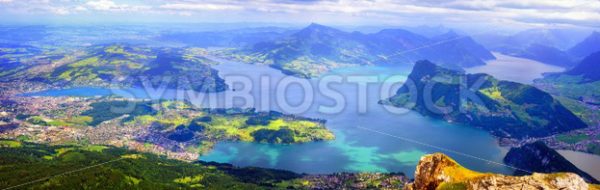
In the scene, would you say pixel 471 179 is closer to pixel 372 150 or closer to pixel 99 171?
pixel 99 171

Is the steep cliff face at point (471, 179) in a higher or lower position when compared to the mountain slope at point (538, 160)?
higher

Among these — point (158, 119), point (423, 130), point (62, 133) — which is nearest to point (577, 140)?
point (423, 130)

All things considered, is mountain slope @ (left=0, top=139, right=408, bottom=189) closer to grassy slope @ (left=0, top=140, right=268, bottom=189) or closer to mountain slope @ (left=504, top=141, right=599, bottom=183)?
grassy slope @ (left=0, top=140, right=268, bottom=189)

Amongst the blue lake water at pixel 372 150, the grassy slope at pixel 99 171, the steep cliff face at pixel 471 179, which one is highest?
the steep cliff face at pixel 471 179

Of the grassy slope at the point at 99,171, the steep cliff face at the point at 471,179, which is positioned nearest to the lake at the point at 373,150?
the grassy slope at the point at 99,171

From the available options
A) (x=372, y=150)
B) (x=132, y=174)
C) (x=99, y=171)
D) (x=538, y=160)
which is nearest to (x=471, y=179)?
(x=132, y=174)

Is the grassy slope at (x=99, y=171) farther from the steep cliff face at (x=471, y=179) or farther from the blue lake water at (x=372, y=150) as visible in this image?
the steep cliff face at (x=471, y=179)

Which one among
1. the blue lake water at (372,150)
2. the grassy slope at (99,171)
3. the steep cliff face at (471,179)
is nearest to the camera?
the steep cliff face at (471,179)
